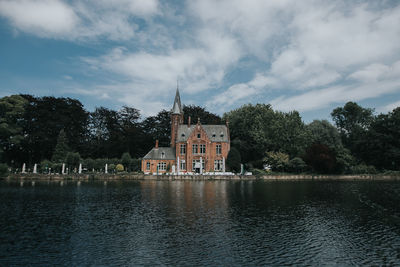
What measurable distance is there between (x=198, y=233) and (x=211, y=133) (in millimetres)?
42005

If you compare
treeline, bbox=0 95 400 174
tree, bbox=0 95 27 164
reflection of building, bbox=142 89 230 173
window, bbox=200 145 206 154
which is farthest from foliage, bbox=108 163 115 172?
tree, bbox=0 95 27 164

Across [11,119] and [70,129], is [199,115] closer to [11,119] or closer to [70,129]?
[70,129]

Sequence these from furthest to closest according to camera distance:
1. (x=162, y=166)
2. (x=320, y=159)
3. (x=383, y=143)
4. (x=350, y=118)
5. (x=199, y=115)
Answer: (x=350, y=118) < (x=199, y=115) < (x=383, y=143) < (x=162, y=166) < (x=320, y=159)

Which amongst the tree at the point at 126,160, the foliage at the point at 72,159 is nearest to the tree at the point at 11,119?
the foliage at the point at 72,159

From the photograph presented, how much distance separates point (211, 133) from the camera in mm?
54406

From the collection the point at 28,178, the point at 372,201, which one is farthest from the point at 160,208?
the point at 28,178

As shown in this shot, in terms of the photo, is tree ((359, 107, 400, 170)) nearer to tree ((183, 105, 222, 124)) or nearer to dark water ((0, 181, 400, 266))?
tree ((183, 105, 222, 124))

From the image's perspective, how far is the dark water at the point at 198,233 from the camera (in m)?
9.78

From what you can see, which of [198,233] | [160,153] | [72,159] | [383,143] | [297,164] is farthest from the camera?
[383,143]

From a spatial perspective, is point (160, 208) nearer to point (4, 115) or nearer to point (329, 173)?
point (329, 173)

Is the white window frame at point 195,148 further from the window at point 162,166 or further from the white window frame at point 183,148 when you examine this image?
the window at point 162,166

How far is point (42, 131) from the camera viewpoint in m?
Result: 58.8

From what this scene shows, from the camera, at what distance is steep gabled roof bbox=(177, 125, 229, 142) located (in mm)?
53594

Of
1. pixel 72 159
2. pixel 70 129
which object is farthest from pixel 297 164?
pixel 70 129
